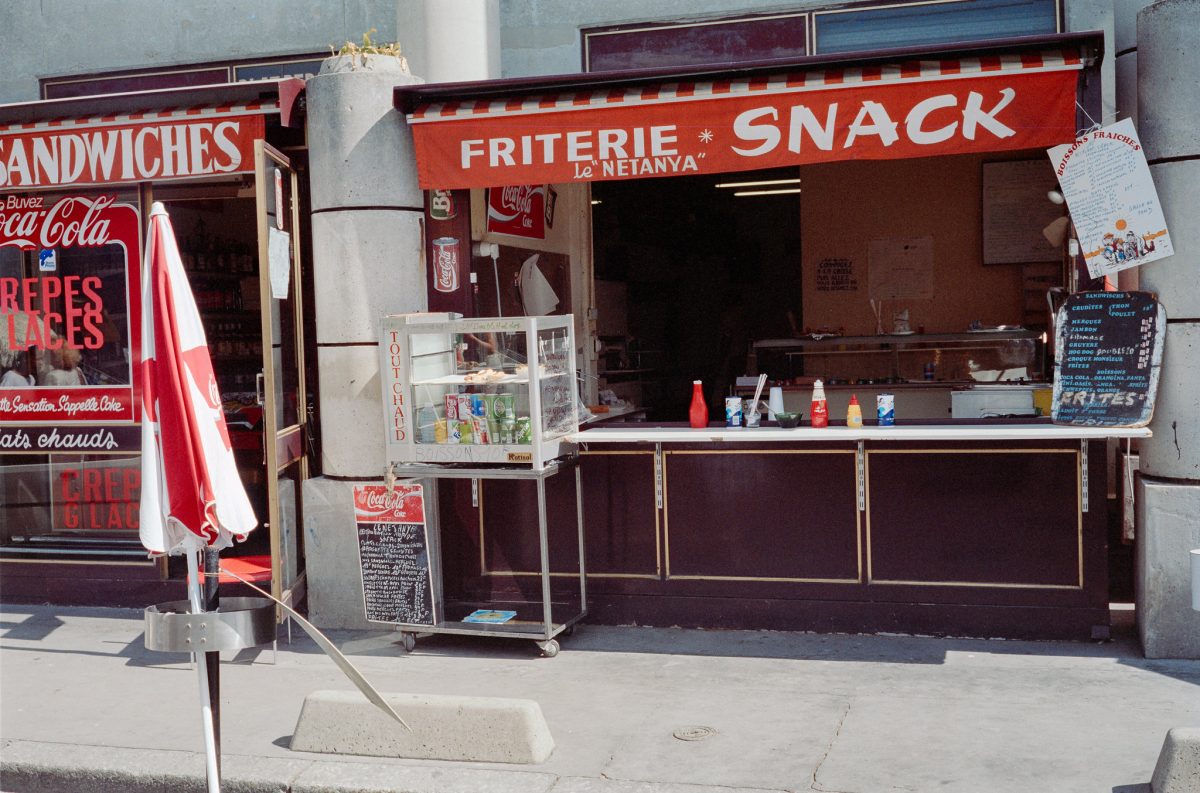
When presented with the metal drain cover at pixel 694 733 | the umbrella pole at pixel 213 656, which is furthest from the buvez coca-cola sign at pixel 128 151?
the metal drain cover at pixel 694 733

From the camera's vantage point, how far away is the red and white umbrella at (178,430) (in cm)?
444

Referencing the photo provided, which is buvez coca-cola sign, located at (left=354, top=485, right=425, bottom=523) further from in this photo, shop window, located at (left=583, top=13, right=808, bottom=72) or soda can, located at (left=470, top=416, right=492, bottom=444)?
shop window, located at (left=583, top=13, right=808, bottom=72)

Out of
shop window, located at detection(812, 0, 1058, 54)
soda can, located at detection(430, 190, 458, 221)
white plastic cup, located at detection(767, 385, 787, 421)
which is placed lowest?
white plastic cup, located at detection(767, 385, 787, 421)

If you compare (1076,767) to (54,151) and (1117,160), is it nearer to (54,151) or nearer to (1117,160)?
(1117,160)

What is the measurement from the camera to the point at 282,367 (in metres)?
8.02

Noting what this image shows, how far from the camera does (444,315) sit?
7.54 m

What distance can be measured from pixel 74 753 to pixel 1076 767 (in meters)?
4.60

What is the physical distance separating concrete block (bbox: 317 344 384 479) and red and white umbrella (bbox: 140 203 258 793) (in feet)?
10.2

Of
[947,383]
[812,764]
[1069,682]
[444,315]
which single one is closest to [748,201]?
[947,383]

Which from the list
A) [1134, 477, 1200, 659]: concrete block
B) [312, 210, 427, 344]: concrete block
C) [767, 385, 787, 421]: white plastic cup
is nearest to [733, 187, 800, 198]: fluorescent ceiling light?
[767, 385, 787, 421]: white plastic cup

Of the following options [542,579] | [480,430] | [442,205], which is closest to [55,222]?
[442,205]

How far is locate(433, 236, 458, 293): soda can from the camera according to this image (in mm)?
7918

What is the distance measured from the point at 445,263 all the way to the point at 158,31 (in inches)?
159

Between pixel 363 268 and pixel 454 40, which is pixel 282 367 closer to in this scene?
pixel 363 268
